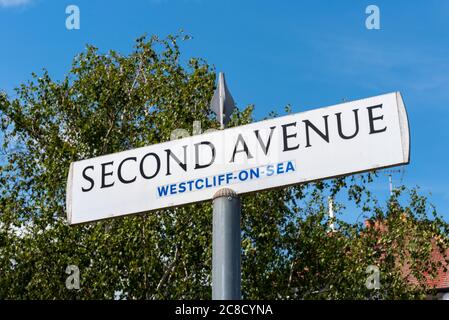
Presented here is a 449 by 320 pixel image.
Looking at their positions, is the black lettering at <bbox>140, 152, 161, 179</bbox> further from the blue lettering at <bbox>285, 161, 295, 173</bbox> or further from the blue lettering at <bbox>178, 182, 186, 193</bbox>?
the blue lettering at <bbox>285, 161, 295, 173</bbox>

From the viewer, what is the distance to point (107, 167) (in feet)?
10.2

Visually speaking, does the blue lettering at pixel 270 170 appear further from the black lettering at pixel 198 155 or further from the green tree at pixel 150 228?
the green tree at pixel 150 228

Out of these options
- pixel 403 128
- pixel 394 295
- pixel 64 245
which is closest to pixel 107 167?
pixel 403 128

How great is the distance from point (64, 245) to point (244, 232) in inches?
160

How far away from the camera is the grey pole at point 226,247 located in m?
2.49

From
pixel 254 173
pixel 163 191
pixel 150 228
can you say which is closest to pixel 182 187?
pixel 163 191

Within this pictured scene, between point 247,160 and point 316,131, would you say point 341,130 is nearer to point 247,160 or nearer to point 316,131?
point 316,131

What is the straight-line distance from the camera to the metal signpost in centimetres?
259

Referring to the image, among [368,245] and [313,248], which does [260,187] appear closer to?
[313,248]

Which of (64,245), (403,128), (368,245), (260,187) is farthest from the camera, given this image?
(368,245)

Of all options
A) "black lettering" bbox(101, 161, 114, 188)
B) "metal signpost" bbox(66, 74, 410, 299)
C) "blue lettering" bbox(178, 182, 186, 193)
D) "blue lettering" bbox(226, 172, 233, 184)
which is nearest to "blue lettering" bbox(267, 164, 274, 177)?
"metal signpost" bbox(66, 74, 410, 299)

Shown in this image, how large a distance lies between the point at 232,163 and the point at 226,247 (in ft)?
1.40

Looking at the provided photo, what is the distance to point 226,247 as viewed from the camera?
8.43ft

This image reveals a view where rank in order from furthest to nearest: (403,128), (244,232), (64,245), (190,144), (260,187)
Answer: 1. (244,232)
2. (64,245)
3. (190,144)
4. (260,187)
5. (403,128)
